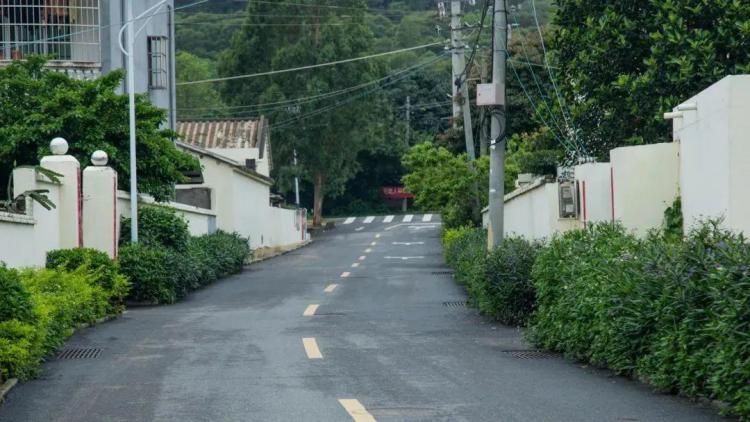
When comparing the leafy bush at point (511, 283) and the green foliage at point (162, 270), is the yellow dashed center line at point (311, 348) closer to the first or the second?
the leafy bush at point (511, 283)

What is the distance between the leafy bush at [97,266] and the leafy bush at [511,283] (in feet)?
23.1

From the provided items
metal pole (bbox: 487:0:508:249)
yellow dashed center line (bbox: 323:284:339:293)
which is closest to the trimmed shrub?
yellow dashed center line (bbox: 323:284:339:293)

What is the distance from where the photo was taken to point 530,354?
14.1 metres

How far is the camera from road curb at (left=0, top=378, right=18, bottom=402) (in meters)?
10.8

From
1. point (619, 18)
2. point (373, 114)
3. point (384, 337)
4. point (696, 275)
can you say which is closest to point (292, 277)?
point (619, 18)

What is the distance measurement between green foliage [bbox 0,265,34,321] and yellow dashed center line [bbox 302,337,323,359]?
331 centimetres

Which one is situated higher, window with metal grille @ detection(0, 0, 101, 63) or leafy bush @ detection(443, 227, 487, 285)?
window with metal grille @ detection(0, 0, 101, 63)

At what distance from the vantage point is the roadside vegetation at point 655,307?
9.01 m

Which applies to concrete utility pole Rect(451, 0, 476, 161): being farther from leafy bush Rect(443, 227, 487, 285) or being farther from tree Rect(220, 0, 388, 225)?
tree Rect(220, 0, 388, 225)

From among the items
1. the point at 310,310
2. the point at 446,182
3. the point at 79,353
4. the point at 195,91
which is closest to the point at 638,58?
the point at 310,310

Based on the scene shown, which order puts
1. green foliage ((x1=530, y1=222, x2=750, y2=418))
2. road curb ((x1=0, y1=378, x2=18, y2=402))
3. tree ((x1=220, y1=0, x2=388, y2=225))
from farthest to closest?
1. tree ((x1=220, y1=0, x2=388, y2=225))
2. road curb ((x1=0, y1=378, x2=18, y2=402))
3. green foliage ((x1=530, y1=222, x2=750, y2=418))

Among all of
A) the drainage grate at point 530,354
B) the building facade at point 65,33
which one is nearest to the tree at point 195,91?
the building facade at point 65,33

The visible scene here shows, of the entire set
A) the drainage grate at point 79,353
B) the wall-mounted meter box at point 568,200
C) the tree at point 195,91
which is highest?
the tree at point 195,91

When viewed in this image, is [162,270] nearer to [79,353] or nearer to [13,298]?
[79,353]
